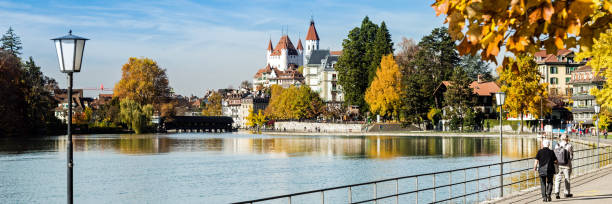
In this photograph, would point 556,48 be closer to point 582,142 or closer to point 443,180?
point 443,180

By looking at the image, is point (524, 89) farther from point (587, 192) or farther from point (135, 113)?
point (135, 113)

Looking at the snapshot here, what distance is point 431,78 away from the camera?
106 m

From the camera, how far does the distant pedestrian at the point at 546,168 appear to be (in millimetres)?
17531

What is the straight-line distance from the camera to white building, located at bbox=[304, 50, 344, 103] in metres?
160

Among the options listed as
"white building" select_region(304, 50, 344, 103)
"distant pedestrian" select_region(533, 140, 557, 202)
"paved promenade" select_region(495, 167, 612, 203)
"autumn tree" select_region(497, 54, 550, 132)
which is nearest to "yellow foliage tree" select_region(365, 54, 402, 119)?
"autumn tree" select_region(497, 54, 550, 132)

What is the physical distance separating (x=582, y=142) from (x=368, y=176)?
2753 centimetres

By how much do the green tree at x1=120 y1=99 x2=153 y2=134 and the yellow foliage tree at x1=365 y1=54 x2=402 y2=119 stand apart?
122 feet

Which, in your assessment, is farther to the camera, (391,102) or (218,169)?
(391,102)

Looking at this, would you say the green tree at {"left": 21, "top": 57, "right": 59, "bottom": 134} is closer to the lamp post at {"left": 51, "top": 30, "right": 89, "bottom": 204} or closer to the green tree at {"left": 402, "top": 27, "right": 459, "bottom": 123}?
the green tree at {"left": 402, "top": 27, "right": 459, "bottom": 123}

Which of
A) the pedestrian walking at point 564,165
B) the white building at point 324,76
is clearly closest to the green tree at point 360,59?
the white building at point 324,76

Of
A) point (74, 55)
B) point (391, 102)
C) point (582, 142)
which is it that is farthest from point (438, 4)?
point (391, 102)

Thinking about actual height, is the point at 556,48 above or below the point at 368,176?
above

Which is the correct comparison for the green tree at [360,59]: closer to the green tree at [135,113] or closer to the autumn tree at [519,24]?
the green tree at [135,113]

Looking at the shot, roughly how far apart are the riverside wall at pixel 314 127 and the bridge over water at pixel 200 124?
79.6 ft
